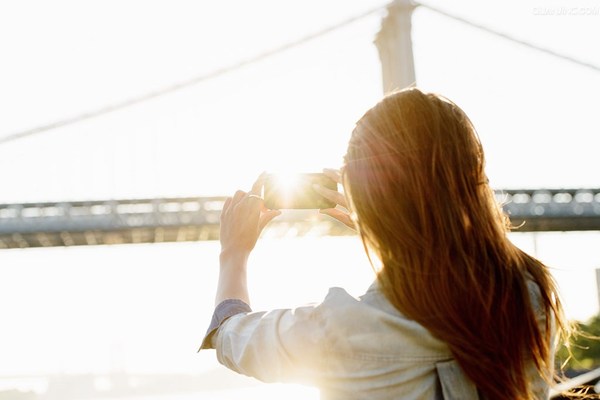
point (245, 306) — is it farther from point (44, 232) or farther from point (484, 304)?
point (44, 232)

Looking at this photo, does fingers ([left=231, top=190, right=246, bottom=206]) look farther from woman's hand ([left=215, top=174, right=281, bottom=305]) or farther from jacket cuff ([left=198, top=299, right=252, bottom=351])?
jacket cuff ([left=198, top=299, right=252, bottom=351])

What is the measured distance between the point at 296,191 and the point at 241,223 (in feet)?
0.35

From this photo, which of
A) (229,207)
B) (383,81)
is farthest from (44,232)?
(229,207)

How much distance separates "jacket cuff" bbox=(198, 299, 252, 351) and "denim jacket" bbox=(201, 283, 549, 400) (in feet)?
0.34

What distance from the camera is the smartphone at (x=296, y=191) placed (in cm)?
143

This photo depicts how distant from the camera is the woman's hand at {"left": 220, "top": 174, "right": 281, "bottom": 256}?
4.51 feet

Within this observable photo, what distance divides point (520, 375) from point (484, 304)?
0.38 feet

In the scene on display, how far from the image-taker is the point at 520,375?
1182mm

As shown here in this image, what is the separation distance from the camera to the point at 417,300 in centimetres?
113

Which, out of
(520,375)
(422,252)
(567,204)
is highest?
(422,252)

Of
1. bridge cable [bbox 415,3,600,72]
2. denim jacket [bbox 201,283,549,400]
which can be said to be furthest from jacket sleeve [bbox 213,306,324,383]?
bridge cable [bbox 415,3,600,72]

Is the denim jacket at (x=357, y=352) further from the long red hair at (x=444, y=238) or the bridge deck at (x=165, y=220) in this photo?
the bridge deck at (x=165, y=220)

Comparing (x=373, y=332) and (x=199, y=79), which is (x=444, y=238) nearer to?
(x=373, y=332)

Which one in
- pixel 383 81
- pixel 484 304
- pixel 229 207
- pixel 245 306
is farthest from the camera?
pixel 383 81
